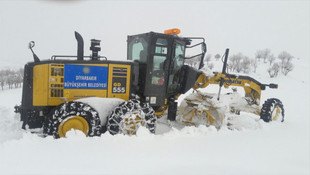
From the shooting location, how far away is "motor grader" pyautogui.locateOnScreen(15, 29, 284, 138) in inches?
175

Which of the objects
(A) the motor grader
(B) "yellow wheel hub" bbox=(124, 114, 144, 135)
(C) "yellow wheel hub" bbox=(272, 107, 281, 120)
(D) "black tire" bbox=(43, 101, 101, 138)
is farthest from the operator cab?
(C) "yellow wheel hub" bbox=(272, 107, 281, 120)

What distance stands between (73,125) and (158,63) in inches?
92.0

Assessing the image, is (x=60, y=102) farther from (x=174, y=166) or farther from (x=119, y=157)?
(x=174, y=166)

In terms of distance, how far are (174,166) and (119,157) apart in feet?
2.85

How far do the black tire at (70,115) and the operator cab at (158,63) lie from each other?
1.36m

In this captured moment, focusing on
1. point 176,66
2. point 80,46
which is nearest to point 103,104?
point 80,46

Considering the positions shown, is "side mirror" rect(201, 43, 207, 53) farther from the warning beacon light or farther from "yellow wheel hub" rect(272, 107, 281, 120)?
"yellow wheel hub" rect(272, 107, 281, 120)

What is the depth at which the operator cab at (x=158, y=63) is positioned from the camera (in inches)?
205

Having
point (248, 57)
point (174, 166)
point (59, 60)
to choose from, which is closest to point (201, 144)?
point (174, 166)

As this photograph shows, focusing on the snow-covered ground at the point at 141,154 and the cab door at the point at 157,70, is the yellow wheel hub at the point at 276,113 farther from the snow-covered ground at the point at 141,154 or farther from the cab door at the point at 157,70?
the cab door at the point at 157,70

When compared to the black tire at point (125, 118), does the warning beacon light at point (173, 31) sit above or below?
above

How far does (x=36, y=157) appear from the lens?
10.8 ft

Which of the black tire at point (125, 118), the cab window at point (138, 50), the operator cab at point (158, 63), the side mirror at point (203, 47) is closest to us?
the black tire at point (125, 118)

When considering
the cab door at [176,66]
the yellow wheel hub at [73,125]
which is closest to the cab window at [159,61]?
the cab door at [176,66]
